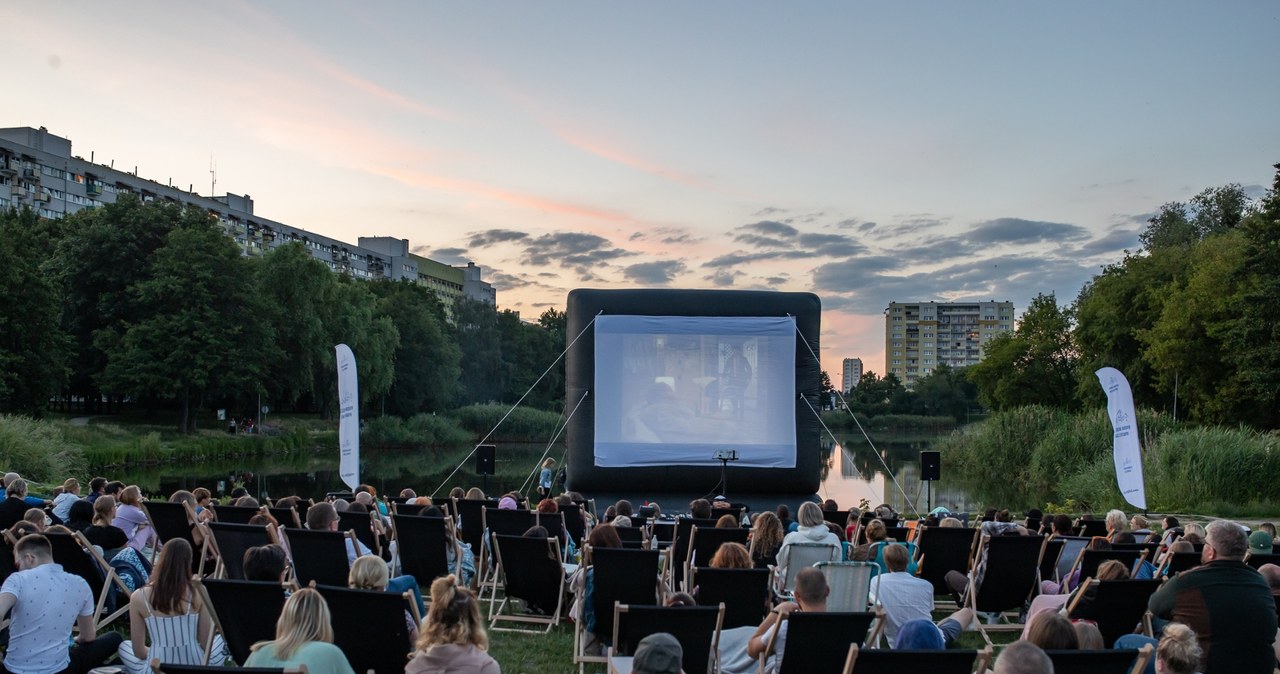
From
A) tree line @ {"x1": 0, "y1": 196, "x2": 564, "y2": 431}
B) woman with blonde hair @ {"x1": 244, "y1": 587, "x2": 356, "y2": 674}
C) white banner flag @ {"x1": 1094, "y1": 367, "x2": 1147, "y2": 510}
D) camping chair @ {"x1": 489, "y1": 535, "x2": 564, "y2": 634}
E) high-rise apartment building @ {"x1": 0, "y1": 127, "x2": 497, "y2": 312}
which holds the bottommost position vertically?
camping chair @ {"x1": 489, "y1": 535, "x2": 564, "y2": 634}

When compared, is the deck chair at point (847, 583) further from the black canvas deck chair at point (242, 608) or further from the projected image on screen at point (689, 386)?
the projected image on screen at point (689, 386)

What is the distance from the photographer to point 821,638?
3723 millimetres

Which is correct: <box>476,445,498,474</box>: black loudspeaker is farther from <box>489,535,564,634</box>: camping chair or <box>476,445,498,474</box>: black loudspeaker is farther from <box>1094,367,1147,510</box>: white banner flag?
<box>1094,367,1147,510</box>: white banner flag

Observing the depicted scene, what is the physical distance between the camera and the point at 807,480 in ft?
43.2

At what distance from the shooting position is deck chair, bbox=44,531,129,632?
16.5 ft

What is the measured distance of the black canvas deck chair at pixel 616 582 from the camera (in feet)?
16.8

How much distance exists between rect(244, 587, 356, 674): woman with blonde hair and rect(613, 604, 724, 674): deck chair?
1.14 meters

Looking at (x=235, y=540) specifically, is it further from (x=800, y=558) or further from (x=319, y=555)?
(x=800, y=558)

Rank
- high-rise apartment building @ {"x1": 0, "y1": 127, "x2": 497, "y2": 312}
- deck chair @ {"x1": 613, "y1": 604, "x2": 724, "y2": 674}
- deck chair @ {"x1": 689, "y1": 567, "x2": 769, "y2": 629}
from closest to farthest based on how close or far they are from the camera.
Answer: deck chair @ {"x1": 613, "y1": 604, "x2": 724, "y2": 674} < deck chair @ {"x1": 689, "y1": 567, "x2": 769, "y2": 629} < high-rise apartment building @ {"x1": 0, "y1": 127, "x2": 497, "y2": 312}

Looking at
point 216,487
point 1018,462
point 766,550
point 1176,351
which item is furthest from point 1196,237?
point 766,550

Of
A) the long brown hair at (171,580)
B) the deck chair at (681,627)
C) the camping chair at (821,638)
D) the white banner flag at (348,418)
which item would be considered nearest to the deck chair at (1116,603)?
the camping chair at (821,638)

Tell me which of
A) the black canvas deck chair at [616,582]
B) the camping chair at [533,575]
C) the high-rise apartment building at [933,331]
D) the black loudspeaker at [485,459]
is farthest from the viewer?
the high-rise apartment building at [933,331]

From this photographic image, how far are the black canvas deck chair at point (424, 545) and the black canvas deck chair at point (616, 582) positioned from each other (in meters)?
1.62

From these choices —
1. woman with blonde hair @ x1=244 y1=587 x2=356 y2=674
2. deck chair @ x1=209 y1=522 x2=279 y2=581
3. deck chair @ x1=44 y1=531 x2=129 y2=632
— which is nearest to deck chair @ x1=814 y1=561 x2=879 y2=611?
woman with blonde hair @ x1=244 y1=587 x2=356 y2=674
